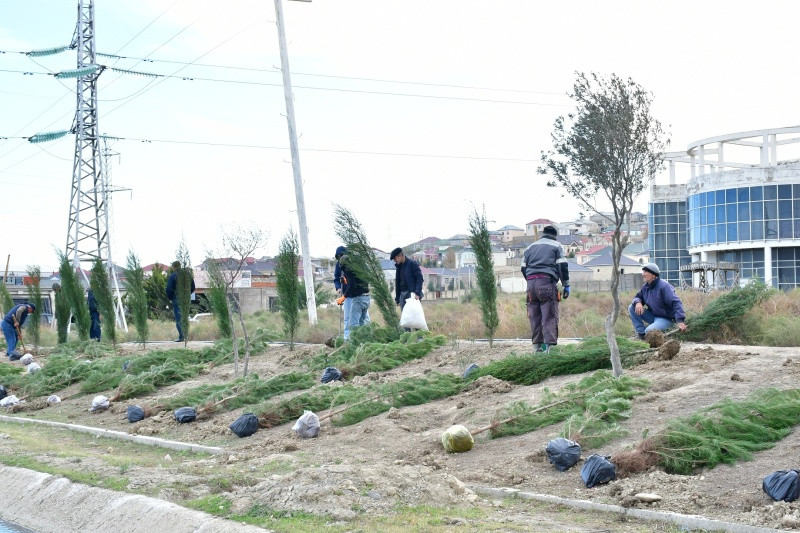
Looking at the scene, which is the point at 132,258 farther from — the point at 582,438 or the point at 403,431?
the point at 582,438

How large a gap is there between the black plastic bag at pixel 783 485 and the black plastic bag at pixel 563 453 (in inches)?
65.8

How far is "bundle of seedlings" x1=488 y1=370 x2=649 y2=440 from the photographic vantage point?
804 cm

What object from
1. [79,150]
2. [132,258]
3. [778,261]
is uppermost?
[79,150]

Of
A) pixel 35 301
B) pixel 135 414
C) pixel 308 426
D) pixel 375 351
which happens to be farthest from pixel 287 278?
pixel 35 301

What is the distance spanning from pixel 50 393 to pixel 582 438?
12.2 m

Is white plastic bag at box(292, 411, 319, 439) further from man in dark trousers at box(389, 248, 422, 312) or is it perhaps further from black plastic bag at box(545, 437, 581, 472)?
man in dark trousers at box(389, 248, 422, 312)

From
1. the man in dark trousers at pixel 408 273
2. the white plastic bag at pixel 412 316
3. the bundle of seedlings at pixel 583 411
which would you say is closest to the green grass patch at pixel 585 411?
the bundle of seedlings at pixel 583 411

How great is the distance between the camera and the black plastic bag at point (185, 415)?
1225cm

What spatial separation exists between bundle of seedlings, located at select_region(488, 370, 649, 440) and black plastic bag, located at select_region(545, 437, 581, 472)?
1.12 ft

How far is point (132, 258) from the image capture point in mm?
23703

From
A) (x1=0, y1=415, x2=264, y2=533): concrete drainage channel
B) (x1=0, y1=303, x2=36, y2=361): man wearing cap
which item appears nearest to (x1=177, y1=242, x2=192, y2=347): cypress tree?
(x1=0, y1=303, x2=36, y2=361): man wearing cap

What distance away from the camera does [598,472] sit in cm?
696

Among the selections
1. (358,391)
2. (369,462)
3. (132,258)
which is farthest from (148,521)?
(132,258)

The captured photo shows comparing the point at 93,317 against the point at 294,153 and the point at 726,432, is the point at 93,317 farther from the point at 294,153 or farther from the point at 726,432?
the point at 726,432
